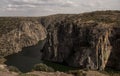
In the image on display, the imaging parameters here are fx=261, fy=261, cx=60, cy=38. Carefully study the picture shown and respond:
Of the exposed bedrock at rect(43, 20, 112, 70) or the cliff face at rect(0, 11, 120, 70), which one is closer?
the exposed bedrock at rect(43, 20, 112, 70)

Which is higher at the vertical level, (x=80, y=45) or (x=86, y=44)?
(x=86, y=44)

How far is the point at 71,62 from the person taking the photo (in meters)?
136

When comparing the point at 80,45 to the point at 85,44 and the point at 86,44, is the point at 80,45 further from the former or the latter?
the point at 86,44

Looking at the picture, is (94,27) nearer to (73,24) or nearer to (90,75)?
(73,24)

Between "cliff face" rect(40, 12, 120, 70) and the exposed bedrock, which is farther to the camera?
"cliff face" rect(40, 12, 120, 70)

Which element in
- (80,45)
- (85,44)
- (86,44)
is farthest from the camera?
(80,45)

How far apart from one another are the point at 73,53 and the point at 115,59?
23.7 metres

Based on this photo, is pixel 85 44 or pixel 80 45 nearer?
pixel 85 44

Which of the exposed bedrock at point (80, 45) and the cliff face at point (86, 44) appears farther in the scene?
the cliff face at point (86, 44)

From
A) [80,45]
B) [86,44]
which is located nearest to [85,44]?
[86,44]

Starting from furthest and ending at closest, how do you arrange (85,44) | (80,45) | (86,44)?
(80,45) < (85,44) < (86,44)

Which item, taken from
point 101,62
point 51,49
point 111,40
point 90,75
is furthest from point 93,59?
point 90,75

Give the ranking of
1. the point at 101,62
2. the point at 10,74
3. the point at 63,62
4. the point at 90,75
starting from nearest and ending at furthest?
the point at 10,74 → the point at 90,75 → the point at 101,62 → the point at 63,62

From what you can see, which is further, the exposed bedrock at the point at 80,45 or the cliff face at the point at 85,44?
the cliff face at the point at 85,44
